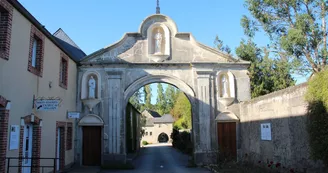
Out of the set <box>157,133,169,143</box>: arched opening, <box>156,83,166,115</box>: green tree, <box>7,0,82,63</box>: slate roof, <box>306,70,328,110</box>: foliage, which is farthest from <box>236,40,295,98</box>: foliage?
<box>156,83,166,115</box>: green tree

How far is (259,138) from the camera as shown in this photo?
1334cm

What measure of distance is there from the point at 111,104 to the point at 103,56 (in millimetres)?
2578

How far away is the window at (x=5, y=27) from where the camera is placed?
832 cm

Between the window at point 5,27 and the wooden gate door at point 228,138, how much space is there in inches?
431

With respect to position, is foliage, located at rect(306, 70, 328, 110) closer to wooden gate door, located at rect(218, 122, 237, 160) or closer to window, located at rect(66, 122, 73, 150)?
wooden gate door, located at rect(218, 122, 237, 160)

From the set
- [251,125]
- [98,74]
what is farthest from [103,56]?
[251,125]

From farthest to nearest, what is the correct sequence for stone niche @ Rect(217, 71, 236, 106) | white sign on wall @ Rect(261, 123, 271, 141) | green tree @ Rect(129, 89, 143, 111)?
1. green tree @ Rect(129, 89, 143, 111)
2. stone niche @ Rect(217, 71, 236, 106)
3. white sign on wall @ Rect(261, 123, 271, 141)

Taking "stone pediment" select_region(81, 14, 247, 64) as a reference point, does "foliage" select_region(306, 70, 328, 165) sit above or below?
below

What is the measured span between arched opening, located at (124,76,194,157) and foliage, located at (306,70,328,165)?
800cm

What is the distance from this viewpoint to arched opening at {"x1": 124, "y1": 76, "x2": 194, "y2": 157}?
645 inches

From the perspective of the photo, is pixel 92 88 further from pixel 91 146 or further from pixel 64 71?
pixel 91 146

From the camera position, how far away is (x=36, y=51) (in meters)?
10.9

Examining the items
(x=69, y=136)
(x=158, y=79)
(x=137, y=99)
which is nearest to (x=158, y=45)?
(x=158, y=79)

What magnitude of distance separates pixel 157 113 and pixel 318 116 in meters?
62.1
